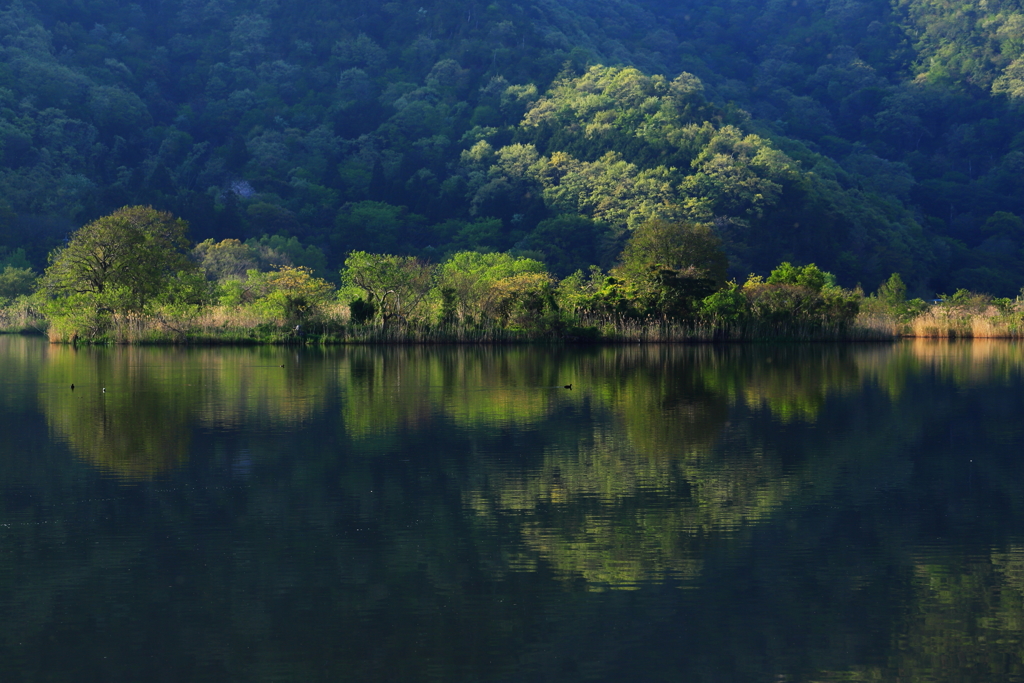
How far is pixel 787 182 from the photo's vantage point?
335 feet

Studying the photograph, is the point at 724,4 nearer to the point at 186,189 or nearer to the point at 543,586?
the point at 186,189

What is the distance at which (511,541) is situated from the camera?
10.3m

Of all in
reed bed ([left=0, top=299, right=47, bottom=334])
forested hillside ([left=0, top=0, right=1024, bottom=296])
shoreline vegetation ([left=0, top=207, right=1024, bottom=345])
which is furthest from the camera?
forested hillside ([left=0, top=0, right=1024, bottom=296])

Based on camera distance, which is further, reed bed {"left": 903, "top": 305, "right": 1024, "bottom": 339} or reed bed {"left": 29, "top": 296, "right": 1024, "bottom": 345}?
reed bed {"left": 903, "top": 305, "right": 1024, "bottom": 339}

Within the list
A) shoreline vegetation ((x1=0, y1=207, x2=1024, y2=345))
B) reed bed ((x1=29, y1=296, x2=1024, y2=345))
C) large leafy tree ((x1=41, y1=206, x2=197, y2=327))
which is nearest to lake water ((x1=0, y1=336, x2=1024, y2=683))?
reed bed ((x1=29, y1=296, x2=1024, y2=345))

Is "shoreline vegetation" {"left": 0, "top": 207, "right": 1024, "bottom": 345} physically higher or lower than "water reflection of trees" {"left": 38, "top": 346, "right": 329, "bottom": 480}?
higher

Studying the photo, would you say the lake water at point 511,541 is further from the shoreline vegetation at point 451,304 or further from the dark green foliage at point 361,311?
the shoreline vegetation at point 451,304

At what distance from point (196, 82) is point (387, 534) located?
12614 centimetres

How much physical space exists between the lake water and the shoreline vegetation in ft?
83.2

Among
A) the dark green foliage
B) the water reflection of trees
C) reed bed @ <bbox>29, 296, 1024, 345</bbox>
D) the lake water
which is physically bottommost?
the lake water

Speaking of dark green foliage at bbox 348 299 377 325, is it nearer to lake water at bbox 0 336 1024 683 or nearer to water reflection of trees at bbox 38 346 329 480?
water reflection of trees at bbox 38 346 329 480

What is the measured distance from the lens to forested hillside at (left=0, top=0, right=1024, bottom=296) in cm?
10031

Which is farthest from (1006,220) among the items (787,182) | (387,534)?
(387,534)

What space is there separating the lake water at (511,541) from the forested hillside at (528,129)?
75.8 meters
